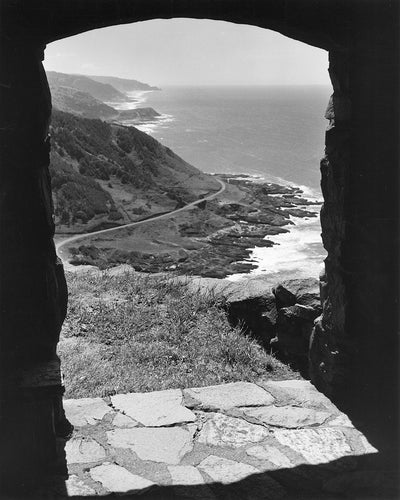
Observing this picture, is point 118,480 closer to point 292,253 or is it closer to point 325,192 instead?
point 325,192

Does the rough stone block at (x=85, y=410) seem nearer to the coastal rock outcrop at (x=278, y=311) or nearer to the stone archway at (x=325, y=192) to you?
the stone archway at (x=325, y=192)

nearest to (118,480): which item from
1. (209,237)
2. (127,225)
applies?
(209,237)

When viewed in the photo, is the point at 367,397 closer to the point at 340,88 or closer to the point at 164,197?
the point at 340,88

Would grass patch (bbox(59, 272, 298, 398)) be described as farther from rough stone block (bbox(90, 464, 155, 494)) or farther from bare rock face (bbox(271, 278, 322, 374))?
rough stone block (bbox(90, 464, 155, 494))

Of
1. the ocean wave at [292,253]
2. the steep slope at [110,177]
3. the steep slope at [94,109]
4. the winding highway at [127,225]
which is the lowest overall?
the ocean wave at [292,253]

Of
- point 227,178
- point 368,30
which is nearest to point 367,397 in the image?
point 368,30

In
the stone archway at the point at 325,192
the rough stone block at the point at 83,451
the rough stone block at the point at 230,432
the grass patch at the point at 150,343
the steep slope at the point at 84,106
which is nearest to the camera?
the stone archway at the point at 325,192

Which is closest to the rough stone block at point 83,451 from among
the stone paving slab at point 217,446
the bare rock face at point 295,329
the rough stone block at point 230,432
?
the stone paving slab at point 217,446
